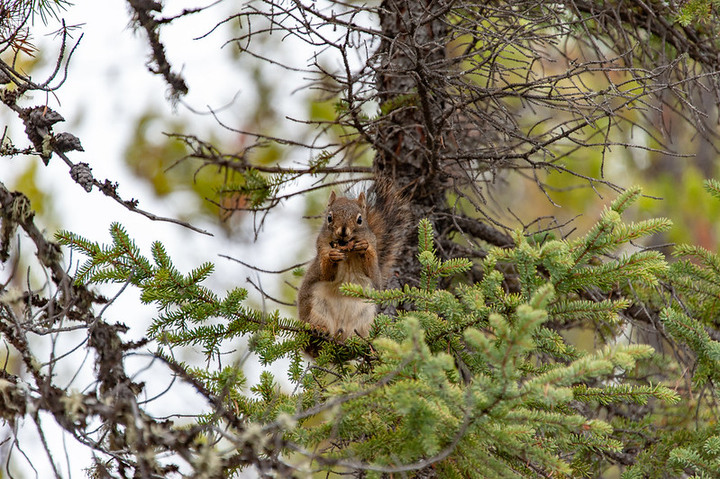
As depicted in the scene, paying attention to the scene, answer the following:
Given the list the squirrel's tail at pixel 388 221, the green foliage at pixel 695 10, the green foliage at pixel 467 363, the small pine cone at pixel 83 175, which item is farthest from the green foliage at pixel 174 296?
the green foliage at pixel 695 10

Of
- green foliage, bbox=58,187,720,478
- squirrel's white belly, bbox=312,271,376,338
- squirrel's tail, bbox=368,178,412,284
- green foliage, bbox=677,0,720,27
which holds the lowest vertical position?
green foliage, bbox=58,187,720,478

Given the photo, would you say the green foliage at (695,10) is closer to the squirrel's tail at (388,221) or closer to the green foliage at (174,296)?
the squirrel's tail at (388,221)

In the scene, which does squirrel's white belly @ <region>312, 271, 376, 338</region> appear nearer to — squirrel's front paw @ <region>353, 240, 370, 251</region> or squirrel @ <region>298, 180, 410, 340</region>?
squirrel @ <region>298, 180, 410, 340</region>

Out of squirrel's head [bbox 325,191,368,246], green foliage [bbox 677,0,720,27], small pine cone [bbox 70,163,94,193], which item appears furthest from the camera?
squirrel's head [bbox 325,191,368,246]

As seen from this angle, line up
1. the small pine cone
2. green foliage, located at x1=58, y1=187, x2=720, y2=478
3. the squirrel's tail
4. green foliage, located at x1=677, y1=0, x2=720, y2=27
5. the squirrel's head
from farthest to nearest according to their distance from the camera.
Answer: the squirrel's tail → the squirrel's head → green foliage, located at x1=677, y1=0, x2=720, y2=27 → the small pine cone → green foliage, located at x1=58, y1=187, x2=720, y2=478

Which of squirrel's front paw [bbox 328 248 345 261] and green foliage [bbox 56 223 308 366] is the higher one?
squirrel's front paw [bbox 328 248 345 261]

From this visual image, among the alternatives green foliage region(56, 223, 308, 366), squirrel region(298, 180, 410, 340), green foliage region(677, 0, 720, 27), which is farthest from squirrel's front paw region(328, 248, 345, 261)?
green foliage region(677, 0, 720, 27)

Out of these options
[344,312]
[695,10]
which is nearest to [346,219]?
[344,312]

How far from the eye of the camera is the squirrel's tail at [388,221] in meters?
3.99

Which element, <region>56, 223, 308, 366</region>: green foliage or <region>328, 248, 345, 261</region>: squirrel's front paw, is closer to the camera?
<region>56, 223, 308, 366</region>: green foliage

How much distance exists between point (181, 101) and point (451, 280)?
1963mm

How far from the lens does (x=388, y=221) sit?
4.03 meters

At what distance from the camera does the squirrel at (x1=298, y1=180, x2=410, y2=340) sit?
3.75 m

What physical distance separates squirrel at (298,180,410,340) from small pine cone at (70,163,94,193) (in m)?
1.41
